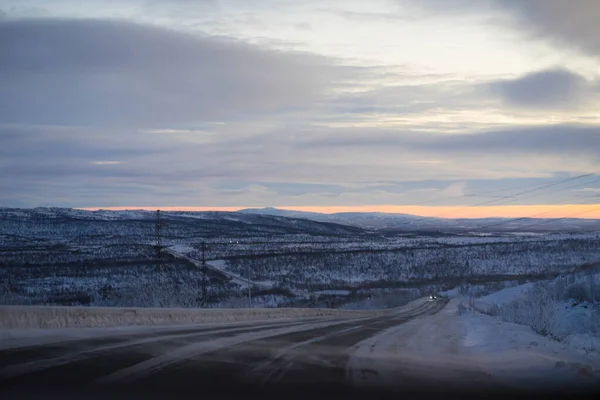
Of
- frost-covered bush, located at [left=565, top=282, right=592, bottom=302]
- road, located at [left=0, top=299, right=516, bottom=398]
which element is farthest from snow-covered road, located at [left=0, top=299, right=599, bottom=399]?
frost-covered bush, located at [left=565, top=282, right=592, bottom=302]

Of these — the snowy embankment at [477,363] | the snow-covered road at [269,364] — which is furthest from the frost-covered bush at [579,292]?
the snow-covered road at [269,364]

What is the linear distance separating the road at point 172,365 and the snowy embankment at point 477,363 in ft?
1.47

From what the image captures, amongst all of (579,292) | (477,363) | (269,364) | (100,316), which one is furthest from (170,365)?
(579,292)

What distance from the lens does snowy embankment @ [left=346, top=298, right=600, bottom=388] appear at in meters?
10.6

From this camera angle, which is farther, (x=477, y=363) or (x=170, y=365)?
(x=477, y=363)

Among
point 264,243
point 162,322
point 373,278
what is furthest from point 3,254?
point 264,243

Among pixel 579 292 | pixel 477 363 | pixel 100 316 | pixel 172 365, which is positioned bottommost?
pixel 579 292

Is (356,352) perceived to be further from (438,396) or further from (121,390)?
(121,390)

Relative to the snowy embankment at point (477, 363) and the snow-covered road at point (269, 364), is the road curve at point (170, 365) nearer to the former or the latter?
the snow-covered road at point (269, 364)

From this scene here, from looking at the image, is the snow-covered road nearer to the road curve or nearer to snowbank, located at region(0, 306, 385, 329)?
the road curve

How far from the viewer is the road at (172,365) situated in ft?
31.7

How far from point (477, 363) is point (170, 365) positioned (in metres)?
5.43

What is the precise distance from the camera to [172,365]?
1142cm

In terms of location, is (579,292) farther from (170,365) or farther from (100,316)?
(170,365)
